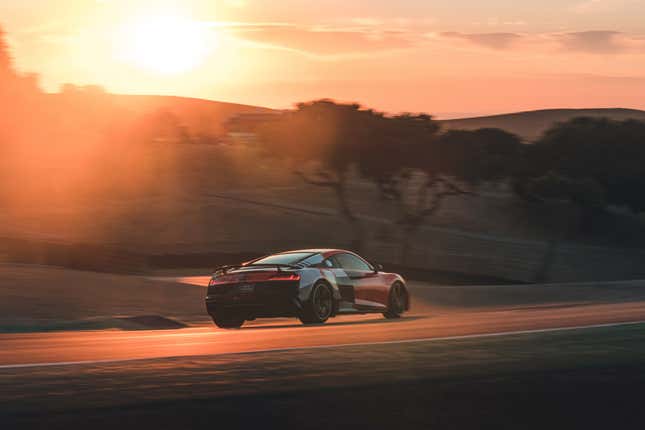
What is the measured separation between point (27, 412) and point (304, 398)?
181 cm

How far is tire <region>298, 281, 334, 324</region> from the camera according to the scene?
60.9 ft

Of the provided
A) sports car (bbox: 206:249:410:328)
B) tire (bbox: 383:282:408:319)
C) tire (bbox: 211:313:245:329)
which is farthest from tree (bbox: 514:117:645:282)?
tire (bbox: 211:313:245:329)

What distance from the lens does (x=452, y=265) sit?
60.7 meters

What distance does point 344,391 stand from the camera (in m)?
8.02

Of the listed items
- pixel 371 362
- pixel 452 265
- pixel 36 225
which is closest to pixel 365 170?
pixel 452 265

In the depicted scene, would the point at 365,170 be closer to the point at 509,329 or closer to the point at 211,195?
the point at 211,195

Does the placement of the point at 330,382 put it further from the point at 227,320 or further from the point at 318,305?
the point at 227,320

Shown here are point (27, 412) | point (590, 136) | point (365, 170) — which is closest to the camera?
point (27, 412)

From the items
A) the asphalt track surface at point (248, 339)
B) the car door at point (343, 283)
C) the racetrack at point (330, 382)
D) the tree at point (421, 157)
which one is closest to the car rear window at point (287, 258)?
the car door at point (343, 283)

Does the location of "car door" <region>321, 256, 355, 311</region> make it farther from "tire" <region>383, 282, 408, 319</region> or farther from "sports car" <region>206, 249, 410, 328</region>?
"tire" <region>383, 282, 408, 319</region>

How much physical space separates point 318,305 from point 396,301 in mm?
2880

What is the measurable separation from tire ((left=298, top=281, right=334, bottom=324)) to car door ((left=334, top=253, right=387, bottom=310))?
0.76m

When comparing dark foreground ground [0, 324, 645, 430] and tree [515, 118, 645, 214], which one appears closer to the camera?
dark foreground ground [0, 324, 645, 430]

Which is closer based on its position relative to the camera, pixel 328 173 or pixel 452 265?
pixel 328 173
